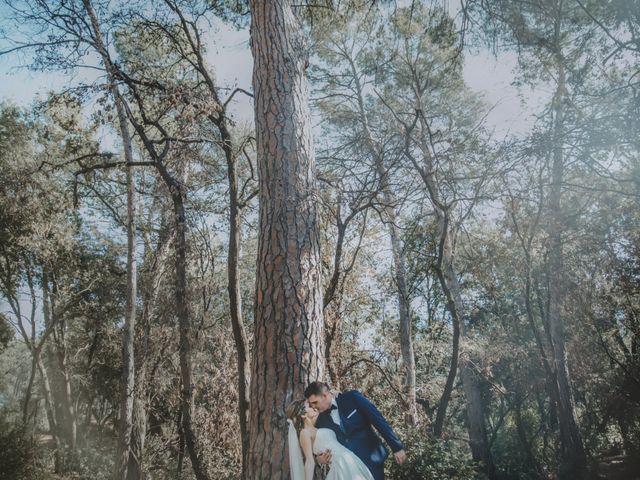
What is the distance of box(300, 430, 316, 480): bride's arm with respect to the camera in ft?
8.71

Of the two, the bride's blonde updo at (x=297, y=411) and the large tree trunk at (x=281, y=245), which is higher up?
the large tree trunk at (x=281, y=245)

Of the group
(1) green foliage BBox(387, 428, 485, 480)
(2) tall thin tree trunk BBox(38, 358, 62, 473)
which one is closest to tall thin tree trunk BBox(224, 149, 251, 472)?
(1) green foliage BBox(387, 428, 485, 480)

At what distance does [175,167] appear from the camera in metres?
7.26

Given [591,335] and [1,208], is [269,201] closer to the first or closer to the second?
[1,208]

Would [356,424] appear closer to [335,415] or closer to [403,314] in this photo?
[335,415]

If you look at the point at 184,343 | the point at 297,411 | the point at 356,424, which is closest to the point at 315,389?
the point at 297,411

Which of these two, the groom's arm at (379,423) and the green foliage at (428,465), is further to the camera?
the green foliage at (428,465)

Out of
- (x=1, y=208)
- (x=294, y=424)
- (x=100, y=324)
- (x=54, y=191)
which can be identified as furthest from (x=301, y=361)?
(x=100, y=324)

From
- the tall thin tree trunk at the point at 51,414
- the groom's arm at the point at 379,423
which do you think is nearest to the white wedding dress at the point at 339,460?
the groom's arm at the point at 379,423

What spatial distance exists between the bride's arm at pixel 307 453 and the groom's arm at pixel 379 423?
51 centimetres

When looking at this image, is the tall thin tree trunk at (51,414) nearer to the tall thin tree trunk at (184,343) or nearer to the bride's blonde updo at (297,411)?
the tall thin tree trunk at (184,343)

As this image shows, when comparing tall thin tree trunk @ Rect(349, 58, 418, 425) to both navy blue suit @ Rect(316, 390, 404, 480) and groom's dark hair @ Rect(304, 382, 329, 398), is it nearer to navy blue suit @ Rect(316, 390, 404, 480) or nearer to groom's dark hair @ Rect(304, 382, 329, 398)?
navy blue suit @ Rect(316, 390, 404, 480)

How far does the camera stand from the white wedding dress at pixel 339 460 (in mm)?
2707

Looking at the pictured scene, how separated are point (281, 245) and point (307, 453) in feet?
5.24
